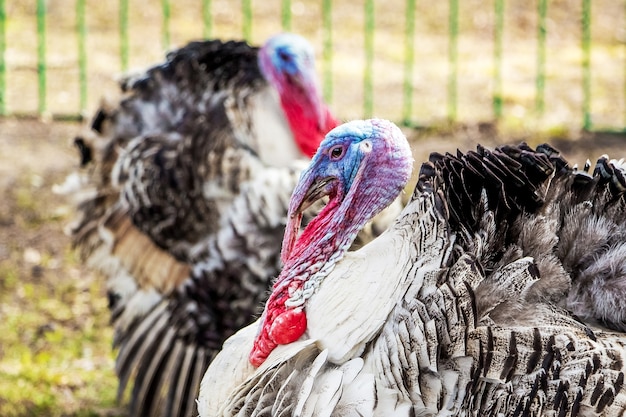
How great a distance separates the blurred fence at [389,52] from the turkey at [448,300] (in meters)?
4.23

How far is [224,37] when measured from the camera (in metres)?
8.31

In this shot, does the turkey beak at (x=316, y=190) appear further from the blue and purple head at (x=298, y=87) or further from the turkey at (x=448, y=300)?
the blue and purple head at (x=298, y=87)

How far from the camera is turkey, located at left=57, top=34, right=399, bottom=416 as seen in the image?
4.09 m

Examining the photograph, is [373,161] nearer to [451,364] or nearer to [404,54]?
[451,364]

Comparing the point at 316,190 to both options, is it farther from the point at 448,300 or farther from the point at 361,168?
the point at 448,300

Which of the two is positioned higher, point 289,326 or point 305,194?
point 305,194

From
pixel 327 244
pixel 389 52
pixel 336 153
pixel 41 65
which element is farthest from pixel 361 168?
pixel 389 52

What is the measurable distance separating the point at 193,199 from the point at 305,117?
0.54 m

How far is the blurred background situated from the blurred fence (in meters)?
0.02

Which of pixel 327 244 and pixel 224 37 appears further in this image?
pixel 224 37

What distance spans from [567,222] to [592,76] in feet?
18.0

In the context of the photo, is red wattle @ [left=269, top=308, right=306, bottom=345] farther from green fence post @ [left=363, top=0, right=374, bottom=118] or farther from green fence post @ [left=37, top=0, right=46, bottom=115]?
green fence post @ [left=37, top=0, right=46, bottom=115]

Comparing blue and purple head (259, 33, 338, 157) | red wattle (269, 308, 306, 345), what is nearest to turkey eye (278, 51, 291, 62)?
blue and purple head (259, 33, 338, 157)

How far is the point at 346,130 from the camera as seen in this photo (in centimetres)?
264
